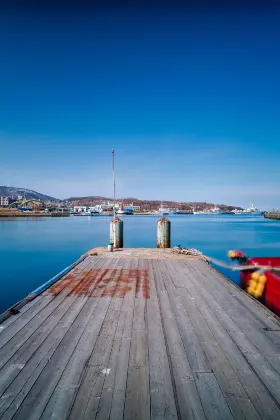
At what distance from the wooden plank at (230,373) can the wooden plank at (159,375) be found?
59cm

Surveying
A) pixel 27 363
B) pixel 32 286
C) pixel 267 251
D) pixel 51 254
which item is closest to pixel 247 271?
pixel 27 363

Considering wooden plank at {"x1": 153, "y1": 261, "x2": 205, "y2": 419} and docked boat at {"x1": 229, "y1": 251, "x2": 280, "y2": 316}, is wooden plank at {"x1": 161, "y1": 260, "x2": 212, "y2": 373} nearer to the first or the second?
wooden plank at {"x1": 153, "y1": 261, "x2": 205, "y2": 419}

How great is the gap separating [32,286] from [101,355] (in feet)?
36.6

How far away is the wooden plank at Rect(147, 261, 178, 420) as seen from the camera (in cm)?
241

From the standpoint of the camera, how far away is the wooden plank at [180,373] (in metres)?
2.42

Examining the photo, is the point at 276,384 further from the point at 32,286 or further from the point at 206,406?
the point at 32,286

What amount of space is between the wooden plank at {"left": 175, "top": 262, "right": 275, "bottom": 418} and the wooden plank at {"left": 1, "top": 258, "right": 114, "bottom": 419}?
6.21 feet

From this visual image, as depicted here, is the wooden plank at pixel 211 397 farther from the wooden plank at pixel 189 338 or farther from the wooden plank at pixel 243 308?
the wooden plank at pixel 243 308

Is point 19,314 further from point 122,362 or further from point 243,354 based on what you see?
point 243,354

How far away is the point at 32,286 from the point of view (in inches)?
512

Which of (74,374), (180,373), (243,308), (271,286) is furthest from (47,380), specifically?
(271,286)

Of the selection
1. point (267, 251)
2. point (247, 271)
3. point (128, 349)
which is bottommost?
point (267, 251)

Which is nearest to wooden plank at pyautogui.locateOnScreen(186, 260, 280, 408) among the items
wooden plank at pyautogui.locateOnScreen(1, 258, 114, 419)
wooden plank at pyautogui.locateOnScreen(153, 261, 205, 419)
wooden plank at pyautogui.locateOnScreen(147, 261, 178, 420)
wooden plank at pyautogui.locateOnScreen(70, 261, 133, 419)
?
wooden plank at pyautogui.locateOnScreen(153, 261, 205, 419)

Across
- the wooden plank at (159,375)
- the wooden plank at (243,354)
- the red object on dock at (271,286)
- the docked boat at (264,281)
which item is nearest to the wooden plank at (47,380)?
A: the wooden plank at (159,375)
